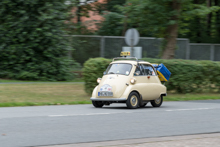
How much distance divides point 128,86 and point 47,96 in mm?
4844

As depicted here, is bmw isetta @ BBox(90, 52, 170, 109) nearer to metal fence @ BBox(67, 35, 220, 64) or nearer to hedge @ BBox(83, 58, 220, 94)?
hedge @ BBox(83, 58, 220, 94)

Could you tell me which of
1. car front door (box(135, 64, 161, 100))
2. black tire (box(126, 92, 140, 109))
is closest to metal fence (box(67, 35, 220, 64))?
car front door (box(135, 64, 161, 100))

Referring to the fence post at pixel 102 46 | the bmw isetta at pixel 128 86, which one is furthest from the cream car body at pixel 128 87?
the fence post at pixel 102 46

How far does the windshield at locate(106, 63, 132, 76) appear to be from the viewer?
1282 cm

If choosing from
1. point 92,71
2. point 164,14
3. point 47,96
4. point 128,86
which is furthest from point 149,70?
point 164,14

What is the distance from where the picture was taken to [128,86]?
1245cm

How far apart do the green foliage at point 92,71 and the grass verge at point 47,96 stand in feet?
1.67

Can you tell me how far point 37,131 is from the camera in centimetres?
772

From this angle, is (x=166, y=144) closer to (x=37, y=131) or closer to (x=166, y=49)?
(x=37, y=131)

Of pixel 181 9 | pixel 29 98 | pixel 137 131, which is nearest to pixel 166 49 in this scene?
pixel 181 9

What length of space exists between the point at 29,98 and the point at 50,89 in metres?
3.09

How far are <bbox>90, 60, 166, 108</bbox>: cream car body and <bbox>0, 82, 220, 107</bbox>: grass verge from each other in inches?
86.3

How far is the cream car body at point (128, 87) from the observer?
1226 centimetres

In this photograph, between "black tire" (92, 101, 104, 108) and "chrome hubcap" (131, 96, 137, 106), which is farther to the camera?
"black tire" (92, 101, 104, 108)
